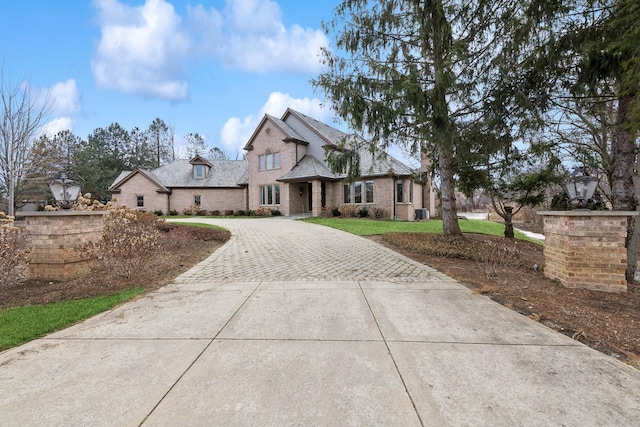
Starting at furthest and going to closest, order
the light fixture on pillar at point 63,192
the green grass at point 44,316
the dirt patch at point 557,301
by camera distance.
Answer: the light fixture on pillar at point 63,192, the green grass at point 44,316, the dirt patch at point 557,301

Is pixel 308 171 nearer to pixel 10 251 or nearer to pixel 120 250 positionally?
pixel 120 250

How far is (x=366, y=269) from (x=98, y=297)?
4.91 m

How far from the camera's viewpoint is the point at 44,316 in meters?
3.65

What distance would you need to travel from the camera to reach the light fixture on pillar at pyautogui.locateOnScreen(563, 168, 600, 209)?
491 cm

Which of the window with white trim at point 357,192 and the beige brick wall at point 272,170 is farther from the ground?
the beige brick wall at point 272,170

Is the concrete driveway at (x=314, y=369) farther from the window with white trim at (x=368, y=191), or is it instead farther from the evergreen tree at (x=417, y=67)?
the window with white trim at (x=368, y=191)

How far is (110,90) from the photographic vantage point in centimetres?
1816

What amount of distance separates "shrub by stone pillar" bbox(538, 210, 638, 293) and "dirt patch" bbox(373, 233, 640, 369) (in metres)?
0.20

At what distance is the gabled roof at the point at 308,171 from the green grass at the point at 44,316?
16.9 metres

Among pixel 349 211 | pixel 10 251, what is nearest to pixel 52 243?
pixel 10 251

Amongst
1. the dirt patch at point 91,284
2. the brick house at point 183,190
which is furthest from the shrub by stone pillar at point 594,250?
the brick house at point 183,190

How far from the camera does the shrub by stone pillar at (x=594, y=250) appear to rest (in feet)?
14.8

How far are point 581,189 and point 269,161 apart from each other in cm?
2152

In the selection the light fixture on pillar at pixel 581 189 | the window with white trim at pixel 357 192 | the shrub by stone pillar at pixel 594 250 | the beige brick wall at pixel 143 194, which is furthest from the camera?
the beige brick wall at pixel 143 194
